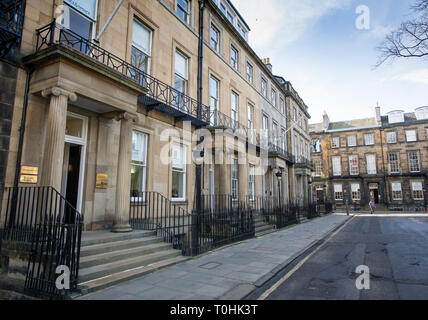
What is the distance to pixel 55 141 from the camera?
5.50 m

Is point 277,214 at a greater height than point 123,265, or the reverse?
point 277,214

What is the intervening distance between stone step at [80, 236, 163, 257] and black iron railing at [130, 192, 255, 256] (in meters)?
0.46

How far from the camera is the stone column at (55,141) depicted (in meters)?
5.44

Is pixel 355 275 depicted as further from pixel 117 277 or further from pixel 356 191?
pixel 356 191

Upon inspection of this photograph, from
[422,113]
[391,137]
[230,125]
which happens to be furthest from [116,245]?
[422,113]

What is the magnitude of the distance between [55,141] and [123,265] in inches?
118

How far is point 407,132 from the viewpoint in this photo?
3922 centimetres

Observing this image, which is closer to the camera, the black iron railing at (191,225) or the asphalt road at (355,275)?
the asphalt road at (355,275)

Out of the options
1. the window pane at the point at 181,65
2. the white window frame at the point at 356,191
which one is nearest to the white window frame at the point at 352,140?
the white window frame at the point at 356,191

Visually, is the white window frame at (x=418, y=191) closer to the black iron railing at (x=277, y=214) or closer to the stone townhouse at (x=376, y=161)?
the stone townhouse at (x=376, y=161)

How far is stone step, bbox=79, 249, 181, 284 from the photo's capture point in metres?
4.84

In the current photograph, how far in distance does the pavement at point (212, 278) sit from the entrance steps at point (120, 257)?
18cm

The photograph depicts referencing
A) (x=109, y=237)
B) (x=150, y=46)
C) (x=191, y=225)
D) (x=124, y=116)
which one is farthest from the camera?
(x=150, y=46)

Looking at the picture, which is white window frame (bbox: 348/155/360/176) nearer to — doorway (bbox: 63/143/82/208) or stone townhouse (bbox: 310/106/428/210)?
stone townhouse (bbox: 310/106/428/210)
